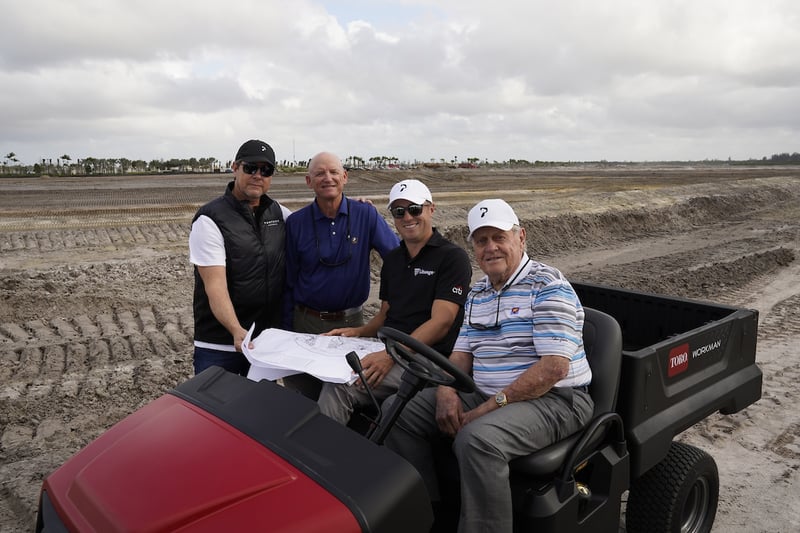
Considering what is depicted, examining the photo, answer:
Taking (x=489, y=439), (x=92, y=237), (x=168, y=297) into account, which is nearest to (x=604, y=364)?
(x=489, y=439)

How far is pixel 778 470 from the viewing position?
4148 mm

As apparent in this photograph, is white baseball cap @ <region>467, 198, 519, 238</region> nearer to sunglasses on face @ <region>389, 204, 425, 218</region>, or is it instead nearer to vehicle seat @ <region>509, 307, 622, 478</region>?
sunglasses on face @ <region>389, 204, 425, 218</region>

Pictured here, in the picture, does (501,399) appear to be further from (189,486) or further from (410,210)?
(189,486)

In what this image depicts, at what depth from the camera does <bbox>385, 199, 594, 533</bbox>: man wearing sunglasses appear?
7.98ft

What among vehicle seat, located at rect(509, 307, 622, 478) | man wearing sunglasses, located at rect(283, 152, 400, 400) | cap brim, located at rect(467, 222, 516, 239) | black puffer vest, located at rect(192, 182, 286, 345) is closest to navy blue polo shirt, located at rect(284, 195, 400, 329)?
man wearing sunglasses, located at rect(283, 152, 400, 400)

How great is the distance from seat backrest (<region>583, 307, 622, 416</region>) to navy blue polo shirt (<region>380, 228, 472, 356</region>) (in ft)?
2.29

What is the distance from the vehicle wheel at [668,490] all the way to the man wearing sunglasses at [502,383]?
786 mm

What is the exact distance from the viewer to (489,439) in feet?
8.04

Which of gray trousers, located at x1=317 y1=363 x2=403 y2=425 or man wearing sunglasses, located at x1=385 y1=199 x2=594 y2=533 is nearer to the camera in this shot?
man wearing sunglasses, located at x1=385 y1=199 x2=594 y2=533

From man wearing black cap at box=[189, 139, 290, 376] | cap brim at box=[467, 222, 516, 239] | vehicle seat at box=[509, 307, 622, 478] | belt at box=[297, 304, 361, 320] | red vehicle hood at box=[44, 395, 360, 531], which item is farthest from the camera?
belt at box=[297, 304, 361, 320]

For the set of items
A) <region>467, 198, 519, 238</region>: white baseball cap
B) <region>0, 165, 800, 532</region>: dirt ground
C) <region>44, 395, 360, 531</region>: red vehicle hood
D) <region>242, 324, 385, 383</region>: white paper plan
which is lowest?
<region>0, 165, 800, 532</region>: dirt ground

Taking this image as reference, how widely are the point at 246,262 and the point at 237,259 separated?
0.06m

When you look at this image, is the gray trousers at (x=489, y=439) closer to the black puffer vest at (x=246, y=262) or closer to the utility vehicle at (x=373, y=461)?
the utility vehicle at (x=373, y=461)

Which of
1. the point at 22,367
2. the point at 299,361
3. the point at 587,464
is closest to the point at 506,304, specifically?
the point at 587,464
